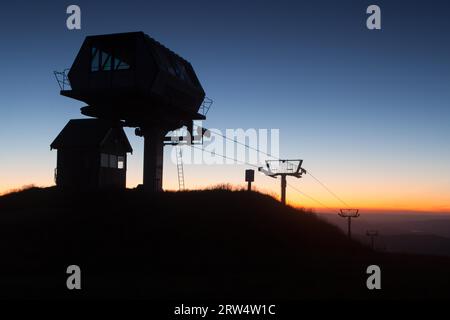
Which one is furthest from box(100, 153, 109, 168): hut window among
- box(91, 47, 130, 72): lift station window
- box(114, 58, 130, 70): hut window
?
box(114, 58, 130, 70): hut window

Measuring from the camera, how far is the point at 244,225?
1019 inches

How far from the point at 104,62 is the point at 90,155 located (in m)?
6.89

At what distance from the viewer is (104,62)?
32.1 meters

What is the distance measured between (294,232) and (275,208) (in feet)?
11.4

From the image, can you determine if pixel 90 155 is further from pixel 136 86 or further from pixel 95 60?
pixel 95 60

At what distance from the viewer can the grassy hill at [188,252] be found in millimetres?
16594

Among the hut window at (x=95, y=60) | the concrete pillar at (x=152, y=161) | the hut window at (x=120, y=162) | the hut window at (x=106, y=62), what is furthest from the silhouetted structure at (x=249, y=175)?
the hut window at (x=95, y=60)

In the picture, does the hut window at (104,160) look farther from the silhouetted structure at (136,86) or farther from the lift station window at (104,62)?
the lift station window at (104,62)

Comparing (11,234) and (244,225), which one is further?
(244,225)

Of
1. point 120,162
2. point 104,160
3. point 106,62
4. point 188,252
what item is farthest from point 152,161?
point 188,252
